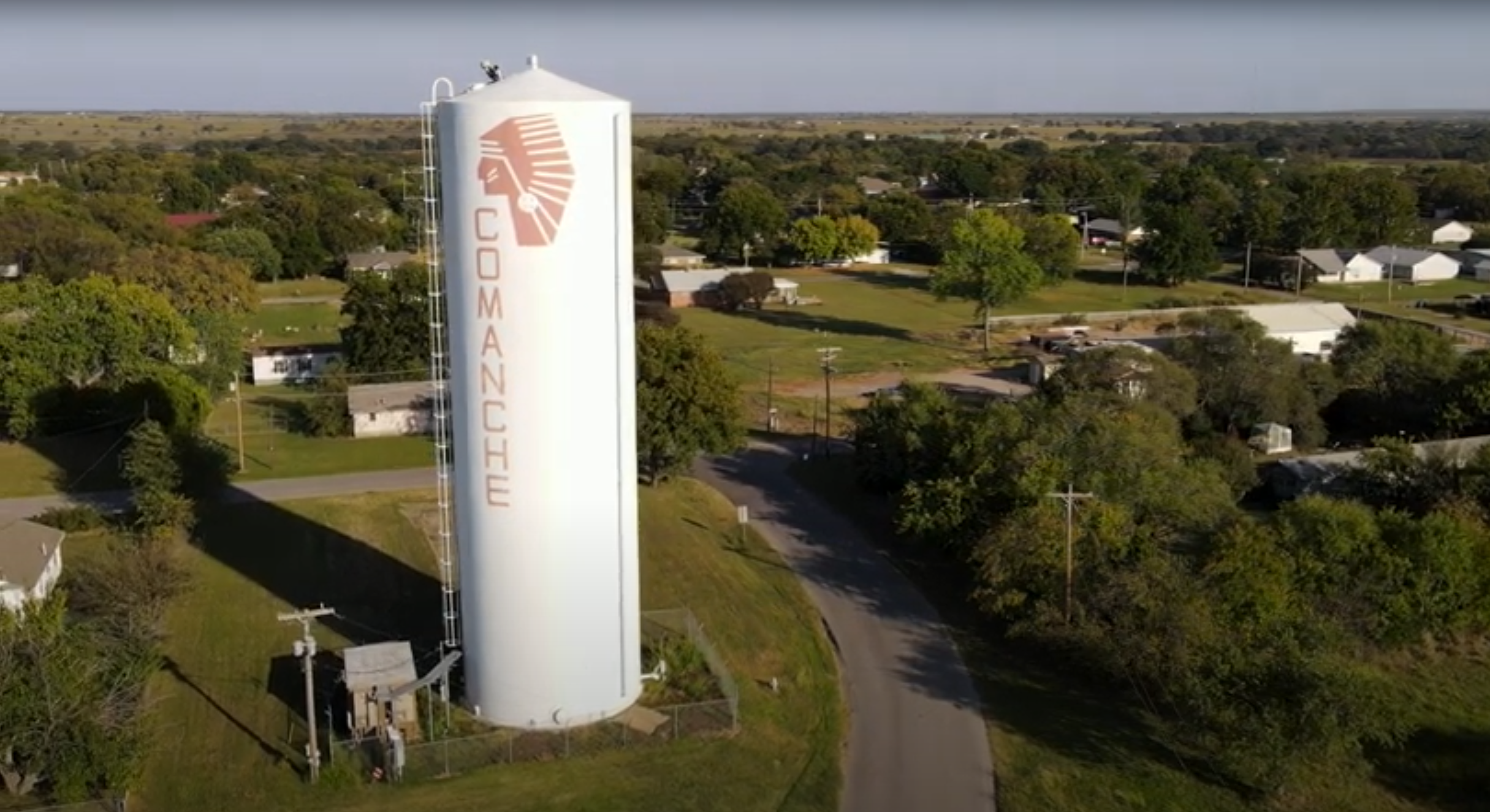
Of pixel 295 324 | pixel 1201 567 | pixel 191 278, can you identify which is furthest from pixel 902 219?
pixel 1201 567

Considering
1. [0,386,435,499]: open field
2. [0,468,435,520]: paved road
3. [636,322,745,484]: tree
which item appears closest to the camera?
[0,468,435,520]: paved road

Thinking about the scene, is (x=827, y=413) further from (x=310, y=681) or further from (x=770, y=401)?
(x=310, y=681)

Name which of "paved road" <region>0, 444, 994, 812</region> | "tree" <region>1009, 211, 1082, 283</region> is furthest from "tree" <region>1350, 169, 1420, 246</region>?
Answer: "paved road" <region>0, 444, 994, 812</region>

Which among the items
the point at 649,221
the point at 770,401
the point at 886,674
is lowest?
the point at 886,674

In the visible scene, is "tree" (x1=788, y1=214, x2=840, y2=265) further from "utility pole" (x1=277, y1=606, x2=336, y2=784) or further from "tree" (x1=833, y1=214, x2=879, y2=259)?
"utility pole" (x1=277, y1=606, x2=336, y2=784)

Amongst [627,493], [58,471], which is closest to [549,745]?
[627,493]

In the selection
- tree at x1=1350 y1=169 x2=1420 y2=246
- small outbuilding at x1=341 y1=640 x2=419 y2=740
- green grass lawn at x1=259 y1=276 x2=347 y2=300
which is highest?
tree at x1=1350 y1=169 x2=1420 y2=246

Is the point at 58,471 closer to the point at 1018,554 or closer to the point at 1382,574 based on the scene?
the point at 1018,554
